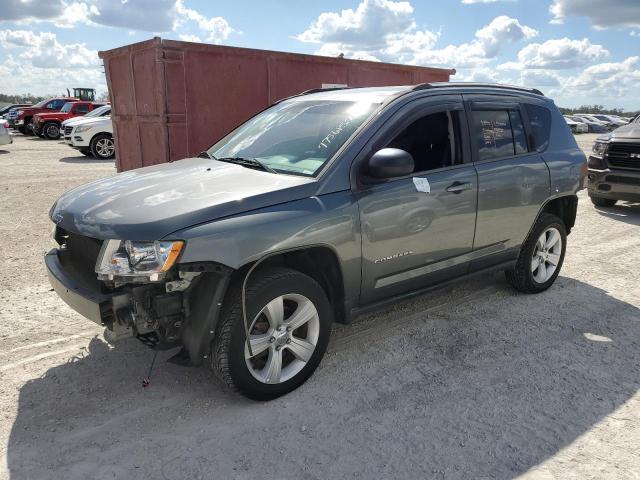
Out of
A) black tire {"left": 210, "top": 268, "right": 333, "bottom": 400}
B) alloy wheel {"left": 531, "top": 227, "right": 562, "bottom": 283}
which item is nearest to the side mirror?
black tire {"left": 210, "top": 268, "right": 333, "bottom": 400}

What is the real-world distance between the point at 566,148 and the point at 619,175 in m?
4.35

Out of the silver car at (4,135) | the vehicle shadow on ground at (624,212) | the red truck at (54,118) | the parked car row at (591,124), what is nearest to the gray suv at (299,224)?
the vehicle shadow on ground at (624,212)

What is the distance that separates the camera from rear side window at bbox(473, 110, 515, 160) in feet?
→ 13.7

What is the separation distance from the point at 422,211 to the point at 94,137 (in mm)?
14546

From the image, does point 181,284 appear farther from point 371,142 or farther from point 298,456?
point 371,142

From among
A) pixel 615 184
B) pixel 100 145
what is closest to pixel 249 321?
pixel 615 184

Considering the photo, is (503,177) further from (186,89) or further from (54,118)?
(54,118)

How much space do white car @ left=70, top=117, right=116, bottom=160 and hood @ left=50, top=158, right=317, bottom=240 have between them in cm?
1349

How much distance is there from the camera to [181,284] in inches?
111

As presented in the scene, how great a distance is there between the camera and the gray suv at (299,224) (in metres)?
2.80

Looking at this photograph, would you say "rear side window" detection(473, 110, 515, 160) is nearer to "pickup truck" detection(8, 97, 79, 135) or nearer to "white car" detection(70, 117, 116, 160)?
"white car" detection(70, 117, 116, 160)

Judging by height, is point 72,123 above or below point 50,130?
above

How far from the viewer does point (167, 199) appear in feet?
9.79

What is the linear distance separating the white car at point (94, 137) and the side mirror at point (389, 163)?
1427 centimetres
